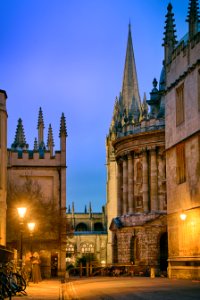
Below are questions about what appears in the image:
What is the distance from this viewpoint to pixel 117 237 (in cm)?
6519

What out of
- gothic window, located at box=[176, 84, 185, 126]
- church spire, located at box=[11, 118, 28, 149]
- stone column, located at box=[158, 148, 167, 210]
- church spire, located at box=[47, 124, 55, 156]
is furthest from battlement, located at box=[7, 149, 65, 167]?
gothic window, located at box=[176, 84, 185, 126]

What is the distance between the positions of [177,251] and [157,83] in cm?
4378

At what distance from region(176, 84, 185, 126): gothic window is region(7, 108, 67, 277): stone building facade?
15.2m

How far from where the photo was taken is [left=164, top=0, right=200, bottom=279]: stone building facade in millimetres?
31312

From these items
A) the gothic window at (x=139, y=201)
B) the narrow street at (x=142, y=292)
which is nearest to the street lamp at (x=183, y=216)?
the narrow street at (x=142, y=292)

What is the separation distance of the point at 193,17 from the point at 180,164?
7.87 meters

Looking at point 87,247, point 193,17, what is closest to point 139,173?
point 193,17

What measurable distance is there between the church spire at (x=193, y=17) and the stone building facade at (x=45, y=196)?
60.7 ft

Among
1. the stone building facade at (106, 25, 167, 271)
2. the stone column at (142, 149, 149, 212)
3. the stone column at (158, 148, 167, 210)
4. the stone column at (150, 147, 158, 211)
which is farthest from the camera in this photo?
the stone column at (142, 149, 149, 212)

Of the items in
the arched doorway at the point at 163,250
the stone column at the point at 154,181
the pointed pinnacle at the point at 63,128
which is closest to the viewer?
the pointed pinnacle at the point at 63,128

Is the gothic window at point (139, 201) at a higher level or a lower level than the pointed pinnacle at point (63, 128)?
lower

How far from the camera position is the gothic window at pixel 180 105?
111 feet

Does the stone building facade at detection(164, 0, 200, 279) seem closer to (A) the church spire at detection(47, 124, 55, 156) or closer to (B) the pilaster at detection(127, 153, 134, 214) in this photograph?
(A) the church spire at detection(47, 124, 55, 156)

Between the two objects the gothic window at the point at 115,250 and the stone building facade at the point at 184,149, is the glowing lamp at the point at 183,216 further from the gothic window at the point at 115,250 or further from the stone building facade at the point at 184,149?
the gothic window at the point at 115,250
